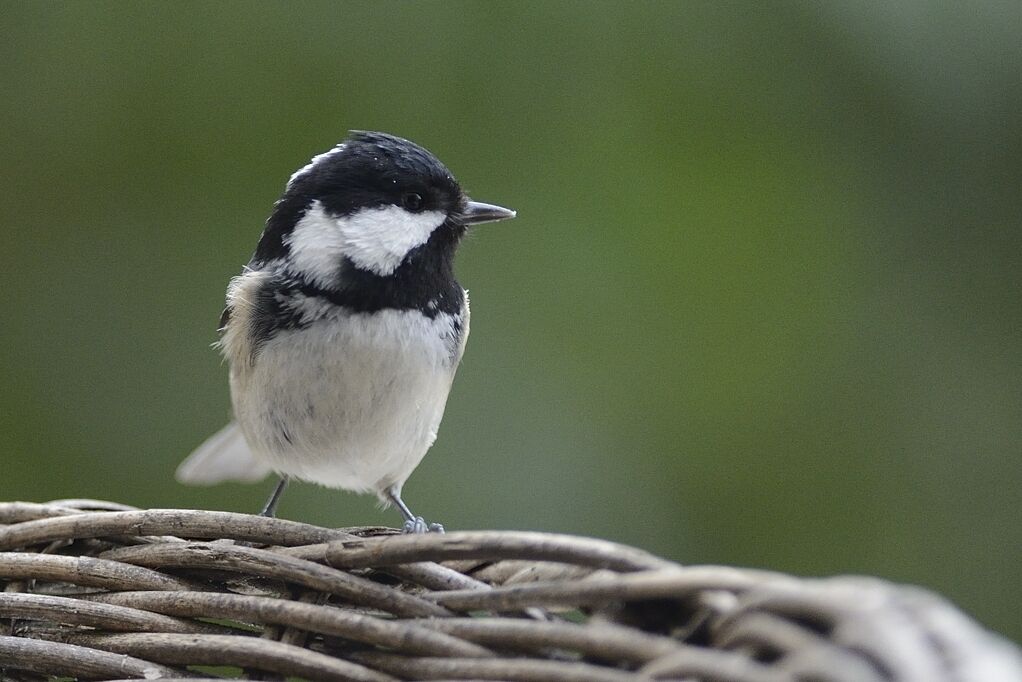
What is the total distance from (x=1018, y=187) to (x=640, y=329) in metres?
0.72

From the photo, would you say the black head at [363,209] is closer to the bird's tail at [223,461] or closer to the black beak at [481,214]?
the black beak at [481,214]

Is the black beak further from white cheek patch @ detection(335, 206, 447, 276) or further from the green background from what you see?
the green background

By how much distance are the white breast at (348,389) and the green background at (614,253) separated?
0.65 metres

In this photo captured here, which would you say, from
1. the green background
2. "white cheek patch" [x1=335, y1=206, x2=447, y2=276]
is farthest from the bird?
the green background

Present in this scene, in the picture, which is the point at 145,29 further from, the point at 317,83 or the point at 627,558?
the point at 627,558

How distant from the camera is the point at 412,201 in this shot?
1152 mm

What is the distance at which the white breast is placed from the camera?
42.9 inches

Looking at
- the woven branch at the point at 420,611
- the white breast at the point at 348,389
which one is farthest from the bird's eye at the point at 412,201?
the woven branch at the point at 420,611

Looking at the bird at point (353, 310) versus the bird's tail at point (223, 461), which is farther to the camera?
the bird's tail at point (223, 461)

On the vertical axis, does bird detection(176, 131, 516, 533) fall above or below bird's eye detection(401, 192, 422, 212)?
below

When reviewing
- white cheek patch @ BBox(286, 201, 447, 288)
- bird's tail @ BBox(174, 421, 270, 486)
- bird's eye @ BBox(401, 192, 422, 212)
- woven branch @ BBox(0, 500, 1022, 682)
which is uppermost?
bird's eye @ BBox(401, 192, 422, 212)

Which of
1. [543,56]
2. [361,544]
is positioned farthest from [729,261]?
[361,544]

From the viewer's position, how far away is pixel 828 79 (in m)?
1.87

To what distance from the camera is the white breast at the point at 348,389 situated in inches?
42.9
